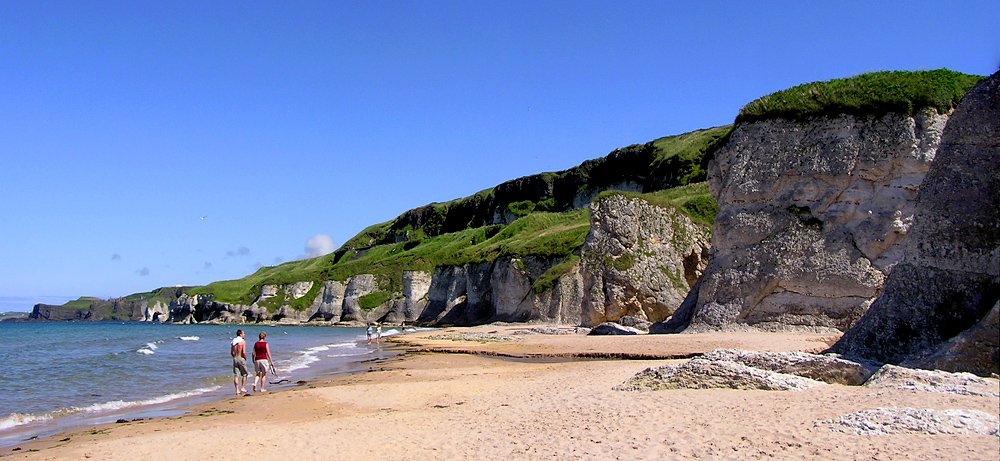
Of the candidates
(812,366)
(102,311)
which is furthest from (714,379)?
(102,311)

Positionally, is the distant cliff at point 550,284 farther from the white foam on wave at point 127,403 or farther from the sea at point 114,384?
the white foam on wave at point 127,403

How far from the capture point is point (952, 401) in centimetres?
627

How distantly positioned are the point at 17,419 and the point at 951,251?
15928 mm

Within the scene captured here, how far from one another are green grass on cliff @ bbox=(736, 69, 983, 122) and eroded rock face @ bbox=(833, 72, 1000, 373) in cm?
1026

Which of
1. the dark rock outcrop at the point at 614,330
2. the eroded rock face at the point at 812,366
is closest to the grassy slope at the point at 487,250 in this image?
the dark rock outcrop at the point at 614,330

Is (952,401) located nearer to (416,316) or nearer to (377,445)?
(377,445)

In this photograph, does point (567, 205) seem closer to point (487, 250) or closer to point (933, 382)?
point (487, 250)

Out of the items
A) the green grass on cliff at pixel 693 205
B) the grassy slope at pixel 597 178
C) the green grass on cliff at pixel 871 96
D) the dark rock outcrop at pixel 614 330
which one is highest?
the grassy slope at pixel 597 178

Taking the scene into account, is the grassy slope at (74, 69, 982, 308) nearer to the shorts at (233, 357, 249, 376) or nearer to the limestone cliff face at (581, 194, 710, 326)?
the limestone cliff face at (581, 194, 710, 326)

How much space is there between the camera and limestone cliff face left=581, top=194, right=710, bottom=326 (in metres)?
30.1

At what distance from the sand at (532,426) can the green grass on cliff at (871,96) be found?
13152 mm

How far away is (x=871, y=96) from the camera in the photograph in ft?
65.3

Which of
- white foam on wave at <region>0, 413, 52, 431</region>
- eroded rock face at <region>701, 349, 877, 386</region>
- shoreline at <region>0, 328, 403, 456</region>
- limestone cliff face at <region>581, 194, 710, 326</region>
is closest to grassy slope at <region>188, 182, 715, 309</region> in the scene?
limestone cliff face at <region>581, 194, 710, 326</region>

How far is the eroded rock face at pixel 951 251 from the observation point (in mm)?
9328
